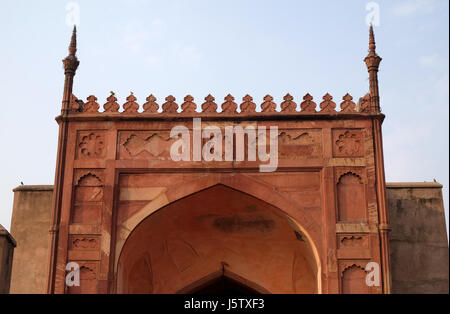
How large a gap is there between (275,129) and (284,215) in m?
1.36

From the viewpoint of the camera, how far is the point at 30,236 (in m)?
13.1

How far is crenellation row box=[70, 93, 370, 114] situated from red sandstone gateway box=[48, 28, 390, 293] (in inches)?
0.6

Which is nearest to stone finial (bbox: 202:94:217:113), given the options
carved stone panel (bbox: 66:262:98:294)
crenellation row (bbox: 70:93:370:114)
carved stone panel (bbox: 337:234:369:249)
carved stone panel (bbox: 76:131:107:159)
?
crenellation row (bbox: 70:93:370:114)

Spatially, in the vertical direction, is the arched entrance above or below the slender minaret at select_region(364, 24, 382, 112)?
below

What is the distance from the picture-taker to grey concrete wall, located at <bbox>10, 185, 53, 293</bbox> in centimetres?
1289

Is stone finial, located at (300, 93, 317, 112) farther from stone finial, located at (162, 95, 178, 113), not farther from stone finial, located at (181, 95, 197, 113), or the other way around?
stone finial, located at (162, 95, 178, 113)

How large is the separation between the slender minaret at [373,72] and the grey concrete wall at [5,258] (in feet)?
19.4

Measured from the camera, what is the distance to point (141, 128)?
36.9 feet

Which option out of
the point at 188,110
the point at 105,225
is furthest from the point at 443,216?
the point at 105,225

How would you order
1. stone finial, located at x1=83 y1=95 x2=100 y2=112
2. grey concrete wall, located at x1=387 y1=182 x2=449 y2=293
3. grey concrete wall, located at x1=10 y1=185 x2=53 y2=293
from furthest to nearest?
grey concrete wall, located at x1=10 y1=185 x2=53 y2=293, grey concrete wall, located at x1=387 y1=182 x2=449 y2=293, stone finial, located at x1=83 y1=95 x2=100 y2=112

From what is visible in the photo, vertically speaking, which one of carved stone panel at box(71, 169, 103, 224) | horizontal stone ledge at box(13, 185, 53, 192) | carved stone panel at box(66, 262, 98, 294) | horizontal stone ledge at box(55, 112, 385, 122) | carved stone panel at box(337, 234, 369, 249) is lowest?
carved stone panel at box(66, 262, 98, 294)

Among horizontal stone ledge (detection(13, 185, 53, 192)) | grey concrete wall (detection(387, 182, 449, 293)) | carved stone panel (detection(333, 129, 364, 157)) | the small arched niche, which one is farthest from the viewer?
horizontal stone ledge (detection(13, 185, 53, 192))

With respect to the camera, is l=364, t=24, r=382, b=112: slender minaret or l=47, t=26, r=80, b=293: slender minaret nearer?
l=47, t=26, r=80, b=293: slender minaret

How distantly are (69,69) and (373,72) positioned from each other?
16.2 ft
